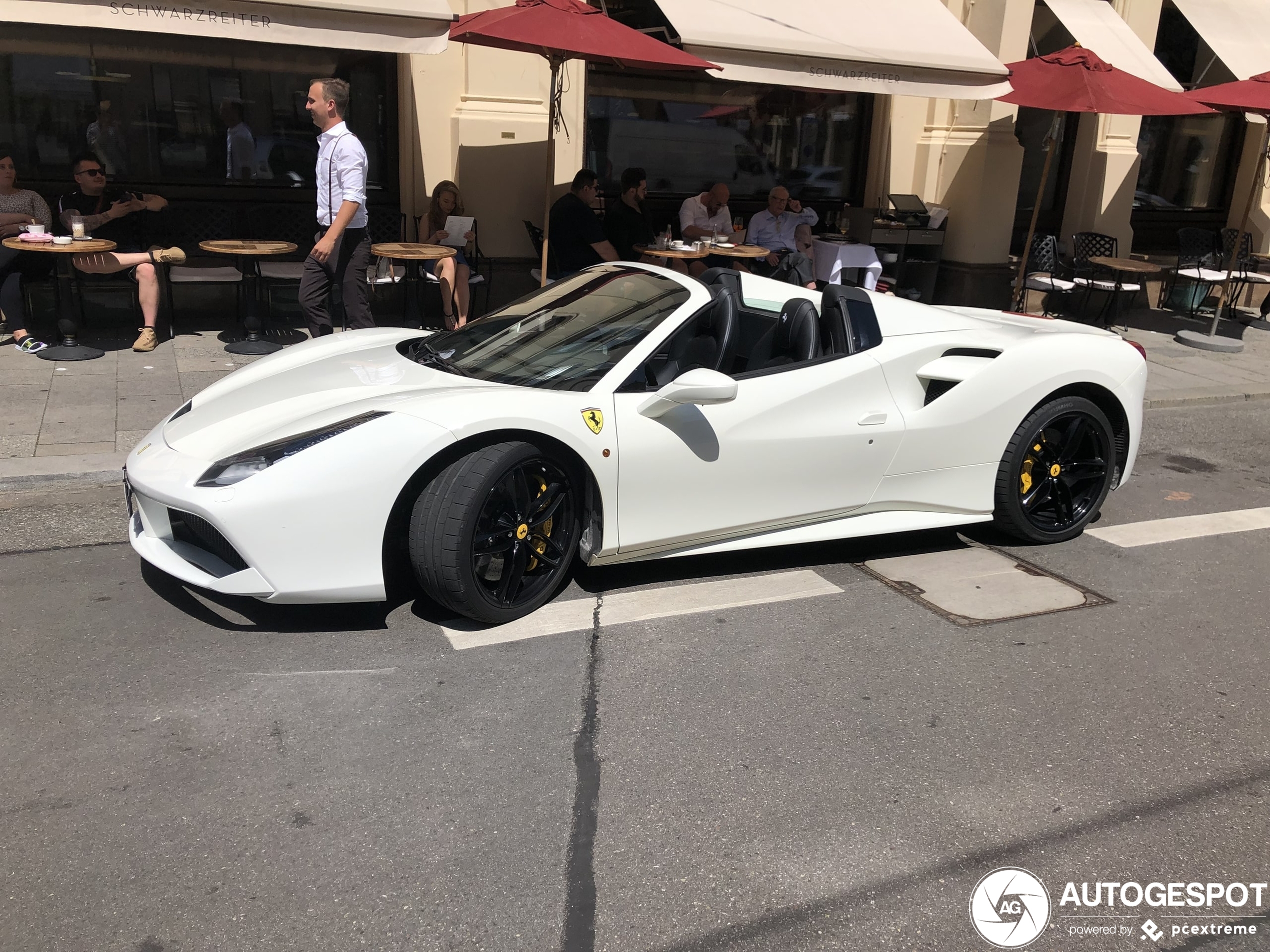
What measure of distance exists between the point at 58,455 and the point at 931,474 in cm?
465

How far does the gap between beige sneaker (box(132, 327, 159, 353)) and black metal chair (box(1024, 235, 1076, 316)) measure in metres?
9.06

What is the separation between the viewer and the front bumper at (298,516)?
11.5 ft

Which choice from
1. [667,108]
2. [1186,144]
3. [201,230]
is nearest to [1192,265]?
[1186,144]

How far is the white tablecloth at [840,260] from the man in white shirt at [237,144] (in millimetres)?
5546

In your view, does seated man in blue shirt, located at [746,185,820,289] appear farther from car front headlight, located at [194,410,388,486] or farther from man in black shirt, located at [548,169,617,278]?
car front headlight, located at [194,410,388,486]

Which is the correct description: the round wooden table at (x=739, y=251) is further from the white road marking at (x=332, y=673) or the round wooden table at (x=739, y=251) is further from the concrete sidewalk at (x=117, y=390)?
the white road marking at (x=332, y=673)

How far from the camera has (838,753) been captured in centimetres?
330

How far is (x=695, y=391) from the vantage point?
3945mm

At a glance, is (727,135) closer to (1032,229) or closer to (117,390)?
(1032,229)

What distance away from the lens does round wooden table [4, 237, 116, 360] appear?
7.65 meters

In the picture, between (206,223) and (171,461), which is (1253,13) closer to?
(206,223)

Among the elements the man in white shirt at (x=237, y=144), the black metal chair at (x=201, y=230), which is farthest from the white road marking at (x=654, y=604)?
the man in white shirt at (x=237, y=144)

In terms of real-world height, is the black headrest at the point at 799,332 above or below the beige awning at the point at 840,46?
below

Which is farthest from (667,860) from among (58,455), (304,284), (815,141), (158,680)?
(815,141)
